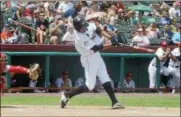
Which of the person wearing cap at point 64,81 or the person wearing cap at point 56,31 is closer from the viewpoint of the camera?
the person wearing cap at point 64,81

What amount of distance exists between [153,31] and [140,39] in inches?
38.3

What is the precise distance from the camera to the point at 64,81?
17.0m

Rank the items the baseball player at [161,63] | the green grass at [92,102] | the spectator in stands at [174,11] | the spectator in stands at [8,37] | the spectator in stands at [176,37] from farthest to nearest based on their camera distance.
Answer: the spectator in stands at [174,11], the spectator in stands at [176,37], the spectator in stands at [8,37], the baseball player at [161,63], the green grass at [92,102]

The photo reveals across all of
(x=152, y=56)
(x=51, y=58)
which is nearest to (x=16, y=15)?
(x=51, y=58)

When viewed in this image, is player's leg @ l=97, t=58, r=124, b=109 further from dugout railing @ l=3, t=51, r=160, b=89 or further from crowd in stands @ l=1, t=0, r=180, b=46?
dugout railing @ l=3, t=51, r=160, b=89

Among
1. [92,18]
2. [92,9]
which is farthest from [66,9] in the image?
[92,18]

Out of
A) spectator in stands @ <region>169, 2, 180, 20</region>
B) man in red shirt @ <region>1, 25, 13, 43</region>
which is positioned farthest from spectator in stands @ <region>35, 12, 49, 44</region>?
spectator in stands @ <region>169, 2, 180, 20</region>

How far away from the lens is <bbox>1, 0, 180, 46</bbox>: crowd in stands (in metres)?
17.5

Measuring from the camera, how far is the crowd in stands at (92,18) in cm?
1753

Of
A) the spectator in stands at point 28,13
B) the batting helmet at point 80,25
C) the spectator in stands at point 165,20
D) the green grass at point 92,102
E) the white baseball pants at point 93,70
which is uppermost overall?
the spectator in stands at point 28,13

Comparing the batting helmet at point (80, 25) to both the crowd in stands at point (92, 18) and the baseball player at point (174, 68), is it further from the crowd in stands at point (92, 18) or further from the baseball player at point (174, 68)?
the baseball player at point (174, 68)

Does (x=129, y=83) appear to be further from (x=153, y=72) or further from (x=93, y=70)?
(x=93, y=70)

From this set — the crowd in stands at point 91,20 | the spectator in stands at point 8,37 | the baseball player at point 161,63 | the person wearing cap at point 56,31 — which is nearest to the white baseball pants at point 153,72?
the baseball player at point 161,63

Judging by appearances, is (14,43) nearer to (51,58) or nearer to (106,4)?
(51,58)
